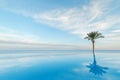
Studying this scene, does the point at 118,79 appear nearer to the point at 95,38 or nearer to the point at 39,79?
the point at 39,79

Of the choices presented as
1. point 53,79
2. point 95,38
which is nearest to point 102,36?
point 95,38

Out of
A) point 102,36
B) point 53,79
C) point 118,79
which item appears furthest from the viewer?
point 102,36

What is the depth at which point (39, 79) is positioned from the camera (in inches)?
471

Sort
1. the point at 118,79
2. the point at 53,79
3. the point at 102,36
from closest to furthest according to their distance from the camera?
the point at 118,79
the point at 53,79
the point at 102,36

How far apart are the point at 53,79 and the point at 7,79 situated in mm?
4970

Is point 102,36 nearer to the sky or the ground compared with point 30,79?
nearer to the sky

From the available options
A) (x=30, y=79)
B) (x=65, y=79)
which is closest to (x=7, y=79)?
(x=30, y=79)

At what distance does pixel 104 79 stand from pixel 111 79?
0.66 meters

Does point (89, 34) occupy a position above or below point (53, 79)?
above

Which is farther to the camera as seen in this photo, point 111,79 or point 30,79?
point 30,79

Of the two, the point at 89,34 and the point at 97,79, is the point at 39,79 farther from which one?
the point at 89,34

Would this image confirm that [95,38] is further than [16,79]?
Yes

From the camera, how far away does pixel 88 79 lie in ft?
37.1

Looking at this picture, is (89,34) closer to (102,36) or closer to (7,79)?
(102,36)
